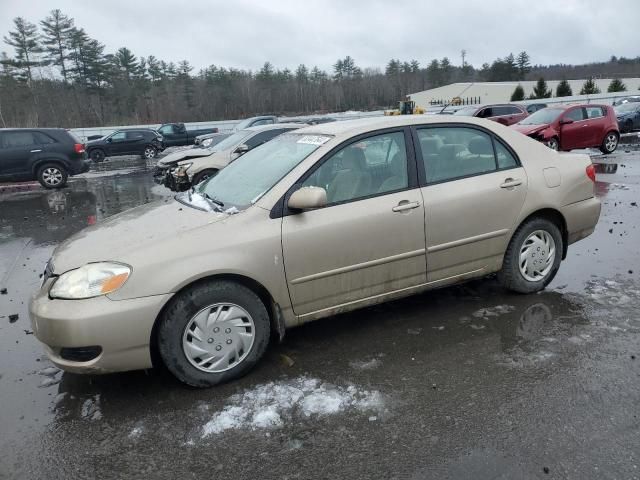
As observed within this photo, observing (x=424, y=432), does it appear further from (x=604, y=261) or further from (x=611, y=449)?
(x=604, y=261)

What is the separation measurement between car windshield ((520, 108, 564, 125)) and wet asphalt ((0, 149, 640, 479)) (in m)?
12.2

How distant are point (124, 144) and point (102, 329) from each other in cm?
2299

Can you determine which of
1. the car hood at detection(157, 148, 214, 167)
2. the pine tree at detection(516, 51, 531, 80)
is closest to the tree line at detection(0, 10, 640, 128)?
the pine tree at detection(516, 51, 531, 80)

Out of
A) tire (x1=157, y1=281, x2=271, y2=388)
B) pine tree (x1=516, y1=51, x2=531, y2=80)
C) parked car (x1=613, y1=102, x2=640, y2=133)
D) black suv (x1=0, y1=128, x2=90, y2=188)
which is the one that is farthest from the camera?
pine tree (x1=516, y1=51, x2=531, y2=80)

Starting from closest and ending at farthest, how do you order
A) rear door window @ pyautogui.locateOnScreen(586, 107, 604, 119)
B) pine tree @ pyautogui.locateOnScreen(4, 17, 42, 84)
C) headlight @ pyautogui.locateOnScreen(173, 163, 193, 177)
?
headlight @ pyautogui.locateOnScreen(173, 163, 193, 177)
rear door window @ pyautogui.locateOnScreen(586, 107, 604, 119)
pine tree @ pyautogui.locateOnScreen(4, 17, 42, 84)

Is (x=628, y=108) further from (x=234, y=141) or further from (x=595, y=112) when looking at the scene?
(x=234, y=141)

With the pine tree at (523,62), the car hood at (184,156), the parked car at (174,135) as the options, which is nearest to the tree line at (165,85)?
the pine tree at (523,62)

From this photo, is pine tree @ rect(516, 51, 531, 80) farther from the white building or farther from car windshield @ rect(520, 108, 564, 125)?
car windshield @ rect(520, 108, 564, 125)

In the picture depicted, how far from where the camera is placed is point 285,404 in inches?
127

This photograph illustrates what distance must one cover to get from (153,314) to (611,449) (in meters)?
2.62

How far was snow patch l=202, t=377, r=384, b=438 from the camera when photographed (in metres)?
3.05

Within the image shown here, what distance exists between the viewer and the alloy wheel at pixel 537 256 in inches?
181

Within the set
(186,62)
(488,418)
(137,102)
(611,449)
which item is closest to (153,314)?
(488,418)

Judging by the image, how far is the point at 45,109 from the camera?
55.4m
